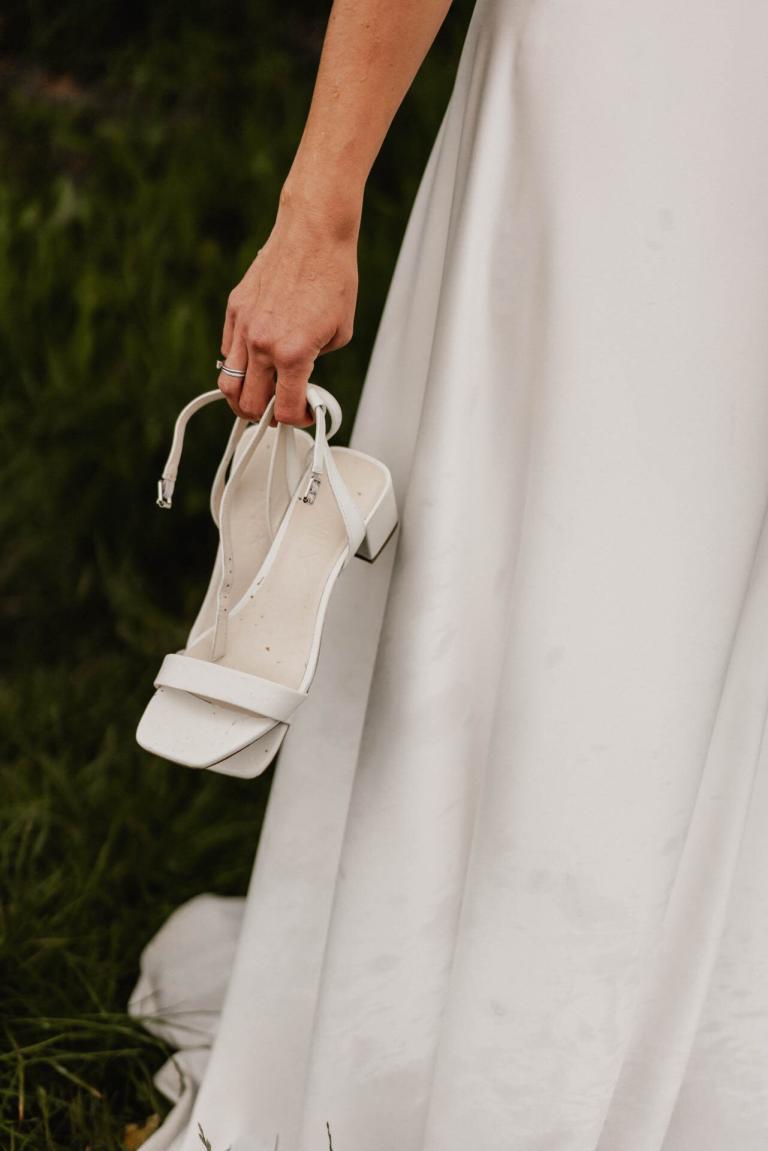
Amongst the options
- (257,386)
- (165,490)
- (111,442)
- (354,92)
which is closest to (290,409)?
(257,386)

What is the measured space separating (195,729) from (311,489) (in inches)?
8.4

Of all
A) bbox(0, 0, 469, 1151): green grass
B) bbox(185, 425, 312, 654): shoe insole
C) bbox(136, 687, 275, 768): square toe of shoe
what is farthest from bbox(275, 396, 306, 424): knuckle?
bbox(0, 0, 469, 1151): green grass

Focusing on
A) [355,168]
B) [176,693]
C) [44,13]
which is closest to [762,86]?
[355,168]

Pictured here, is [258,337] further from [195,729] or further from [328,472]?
[195,729]

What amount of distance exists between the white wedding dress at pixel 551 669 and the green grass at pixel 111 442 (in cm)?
31

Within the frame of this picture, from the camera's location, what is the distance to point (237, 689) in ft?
2.93

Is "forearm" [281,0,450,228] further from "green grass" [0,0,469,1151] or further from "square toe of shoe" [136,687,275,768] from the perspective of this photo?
"green grass" [0,0,469,1151]

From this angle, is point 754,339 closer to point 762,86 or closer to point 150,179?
point 762,86

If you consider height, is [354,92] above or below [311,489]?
above

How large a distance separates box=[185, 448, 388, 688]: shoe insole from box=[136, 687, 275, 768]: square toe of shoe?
6 cm

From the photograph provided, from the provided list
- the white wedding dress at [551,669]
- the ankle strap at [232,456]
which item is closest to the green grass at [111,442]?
the white wedding dress at [551,669]

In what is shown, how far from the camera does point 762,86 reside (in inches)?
31.3

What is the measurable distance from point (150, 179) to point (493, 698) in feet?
5.59

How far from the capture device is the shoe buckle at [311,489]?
3.12 ft
